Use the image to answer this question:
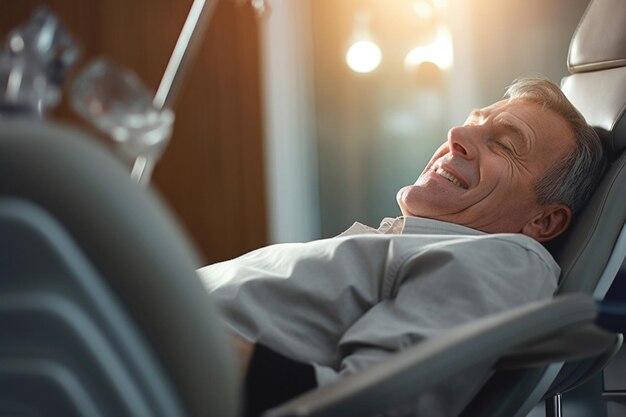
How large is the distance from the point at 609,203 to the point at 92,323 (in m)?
1.16

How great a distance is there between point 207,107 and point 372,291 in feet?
10.5

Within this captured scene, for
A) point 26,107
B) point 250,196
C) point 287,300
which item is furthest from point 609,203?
point 250,196

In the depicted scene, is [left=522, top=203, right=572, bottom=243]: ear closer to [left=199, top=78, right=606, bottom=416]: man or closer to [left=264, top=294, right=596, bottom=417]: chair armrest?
[left=199, top=78, right=606, bottom=416]: man

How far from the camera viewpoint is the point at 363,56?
4.71 metres

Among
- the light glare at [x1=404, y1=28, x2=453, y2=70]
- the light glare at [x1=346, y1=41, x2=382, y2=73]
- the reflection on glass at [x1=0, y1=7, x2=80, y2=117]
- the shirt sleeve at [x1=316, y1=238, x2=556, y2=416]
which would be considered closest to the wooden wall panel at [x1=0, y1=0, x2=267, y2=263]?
the light glare at [x1=346, y1=41, x2=382, y2=73]

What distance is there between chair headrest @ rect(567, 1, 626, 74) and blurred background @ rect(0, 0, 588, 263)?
2.05 meters

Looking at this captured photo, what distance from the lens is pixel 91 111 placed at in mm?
939

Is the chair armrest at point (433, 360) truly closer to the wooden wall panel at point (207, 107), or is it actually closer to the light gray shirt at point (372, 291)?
the light gray shirt at point (372, 291)

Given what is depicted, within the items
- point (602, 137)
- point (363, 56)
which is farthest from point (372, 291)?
point (363, 56)

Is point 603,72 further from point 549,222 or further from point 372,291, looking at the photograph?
point 372,291

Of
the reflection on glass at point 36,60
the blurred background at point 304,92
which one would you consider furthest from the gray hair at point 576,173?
the blurred background at point 304,92

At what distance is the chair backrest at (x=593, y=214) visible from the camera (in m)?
1.23

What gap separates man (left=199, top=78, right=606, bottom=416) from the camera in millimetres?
1189

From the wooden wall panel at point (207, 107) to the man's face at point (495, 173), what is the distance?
2723 millimetres
